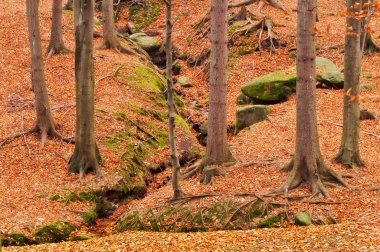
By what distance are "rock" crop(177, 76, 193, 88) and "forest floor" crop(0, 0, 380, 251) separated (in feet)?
1.10

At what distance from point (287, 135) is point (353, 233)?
684 centimetres

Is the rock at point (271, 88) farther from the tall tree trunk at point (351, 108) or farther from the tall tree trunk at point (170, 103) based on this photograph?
the tall tree trunk at point (170, 103)

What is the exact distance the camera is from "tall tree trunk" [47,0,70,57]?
19.1 m

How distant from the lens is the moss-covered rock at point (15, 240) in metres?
10.0

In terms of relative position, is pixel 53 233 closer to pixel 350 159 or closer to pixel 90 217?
pixel 90 217

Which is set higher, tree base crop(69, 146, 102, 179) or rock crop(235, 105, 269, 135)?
rock crop(235, 105, 269, 135)

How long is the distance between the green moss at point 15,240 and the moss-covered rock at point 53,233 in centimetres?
19

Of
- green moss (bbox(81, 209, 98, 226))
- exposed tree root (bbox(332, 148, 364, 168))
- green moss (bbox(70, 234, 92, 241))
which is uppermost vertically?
exposed tree root (bbox(332, 148, 364, 168))

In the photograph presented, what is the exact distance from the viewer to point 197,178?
1254 cm

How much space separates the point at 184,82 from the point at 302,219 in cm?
1298

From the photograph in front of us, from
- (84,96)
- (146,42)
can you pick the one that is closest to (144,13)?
(146,42)

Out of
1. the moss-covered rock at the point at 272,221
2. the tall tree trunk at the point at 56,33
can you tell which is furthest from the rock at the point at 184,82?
the moss-covered rock at the point at 272,221

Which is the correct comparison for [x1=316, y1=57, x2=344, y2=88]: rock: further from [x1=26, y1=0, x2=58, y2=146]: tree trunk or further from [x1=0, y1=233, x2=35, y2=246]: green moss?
[x1=0, y1=233, x2=35, y2=246]: green moss

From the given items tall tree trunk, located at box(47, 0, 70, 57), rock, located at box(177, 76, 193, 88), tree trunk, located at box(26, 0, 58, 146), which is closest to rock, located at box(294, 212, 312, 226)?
tree trunk, located at box(26, 0, 58, 146)
